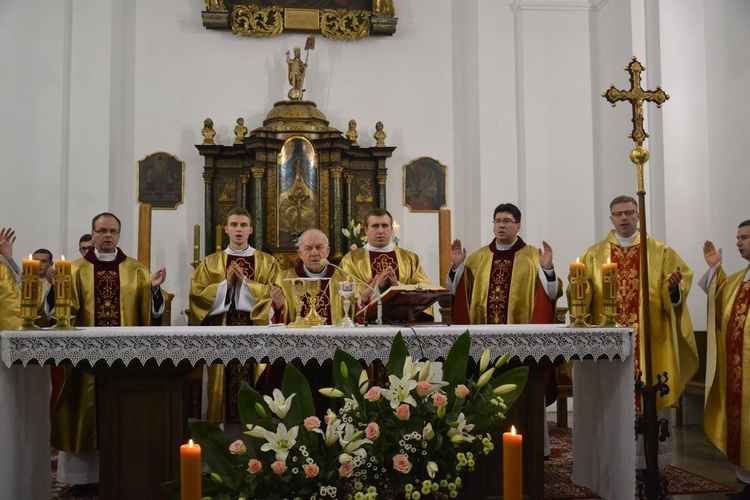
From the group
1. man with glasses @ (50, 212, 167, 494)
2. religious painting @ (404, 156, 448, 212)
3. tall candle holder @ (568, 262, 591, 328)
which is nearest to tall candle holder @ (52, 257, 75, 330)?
man with glasses @ (50, 212, 167, 494)

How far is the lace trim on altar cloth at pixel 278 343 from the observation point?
160 inches

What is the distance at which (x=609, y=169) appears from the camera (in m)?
9.84

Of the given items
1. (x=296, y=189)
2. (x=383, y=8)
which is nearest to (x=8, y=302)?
(x=296, y=189)

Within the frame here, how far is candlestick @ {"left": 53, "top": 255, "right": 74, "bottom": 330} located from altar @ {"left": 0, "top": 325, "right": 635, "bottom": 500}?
0.41ft

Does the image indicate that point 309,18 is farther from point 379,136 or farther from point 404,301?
point 404,301

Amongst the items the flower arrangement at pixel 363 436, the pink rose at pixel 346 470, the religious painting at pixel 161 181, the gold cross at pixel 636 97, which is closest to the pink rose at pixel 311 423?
the flower arrangement at pixel 363 436

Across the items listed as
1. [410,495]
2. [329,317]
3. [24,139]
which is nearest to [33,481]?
[329,317]

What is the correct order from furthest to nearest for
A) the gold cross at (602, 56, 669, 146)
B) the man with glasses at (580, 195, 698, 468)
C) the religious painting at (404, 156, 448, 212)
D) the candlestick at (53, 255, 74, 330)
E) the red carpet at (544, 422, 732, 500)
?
the religious painting at (404, 156, 448, 212), the man with glasses at (580, 195, 698, 468), the red carpet at (544, 422, 732, 500), the gold cross at (602, 56, 669, 146), the candlestick at (53, 255, 74, 330)

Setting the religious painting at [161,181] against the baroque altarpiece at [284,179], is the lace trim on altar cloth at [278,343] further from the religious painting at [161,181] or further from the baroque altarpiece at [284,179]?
the religious painting at [161,181]

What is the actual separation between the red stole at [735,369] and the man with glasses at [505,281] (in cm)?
126

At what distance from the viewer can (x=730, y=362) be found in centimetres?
572

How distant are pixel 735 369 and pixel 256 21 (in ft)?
25.2

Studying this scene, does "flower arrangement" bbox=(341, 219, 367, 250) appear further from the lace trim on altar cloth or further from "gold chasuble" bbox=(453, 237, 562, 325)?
the lace trim on altar cloth

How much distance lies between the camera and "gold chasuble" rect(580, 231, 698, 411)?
5.88 m
